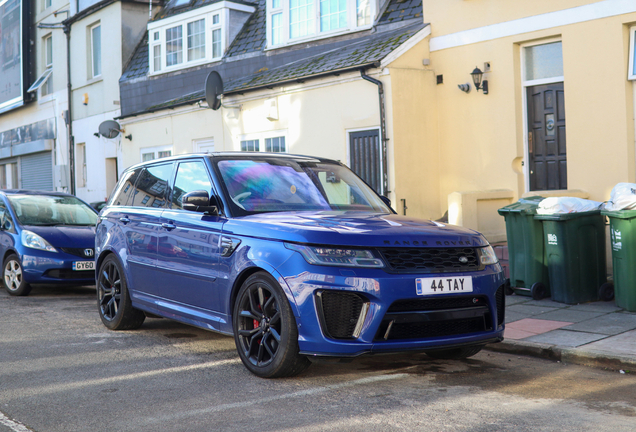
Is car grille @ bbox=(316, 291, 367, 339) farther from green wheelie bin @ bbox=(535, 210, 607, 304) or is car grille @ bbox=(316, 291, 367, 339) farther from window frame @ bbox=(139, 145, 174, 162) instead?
window frame @ bbox=(139, 145, 174, 162)

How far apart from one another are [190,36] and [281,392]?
54.8 ft

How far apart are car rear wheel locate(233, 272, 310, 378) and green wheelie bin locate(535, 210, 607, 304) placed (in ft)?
14.7

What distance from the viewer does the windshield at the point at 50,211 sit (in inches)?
425

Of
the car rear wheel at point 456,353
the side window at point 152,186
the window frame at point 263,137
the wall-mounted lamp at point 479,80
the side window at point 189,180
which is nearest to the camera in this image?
the car rear wheel at point 456,353

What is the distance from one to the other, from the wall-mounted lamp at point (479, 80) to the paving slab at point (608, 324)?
18.1 feet

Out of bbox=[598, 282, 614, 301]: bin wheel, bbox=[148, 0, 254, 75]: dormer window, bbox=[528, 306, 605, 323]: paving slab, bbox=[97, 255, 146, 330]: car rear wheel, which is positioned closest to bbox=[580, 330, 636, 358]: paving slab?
bbox=[528, 306, 605, 323]: paving slab

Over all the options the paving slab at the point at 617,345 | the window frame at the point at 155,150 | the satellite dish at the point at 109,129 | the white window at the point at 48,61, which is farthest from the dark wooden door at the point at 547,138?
the white window at the point at 48,61

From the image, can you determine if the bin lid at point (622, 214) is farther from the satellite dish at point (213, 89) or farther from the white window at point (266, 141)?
the satellite dish at point (213, 89)

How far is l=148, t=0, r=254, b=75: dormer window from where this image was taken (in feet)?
61.4

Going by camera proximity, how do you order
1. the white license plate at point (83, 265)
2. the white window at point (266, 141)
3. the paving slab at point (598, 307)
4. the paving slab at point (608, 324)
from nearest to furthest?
the paving slab at point (608, 324), the paving slab at point (598, 307), the white license plate at point (83, 265), the white window at point (266, 141)

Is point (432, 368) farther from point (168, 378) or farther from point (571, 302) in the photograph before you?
point (571, 302)

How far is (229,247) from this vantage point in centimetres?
538

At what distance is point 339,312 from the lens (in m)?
4.68

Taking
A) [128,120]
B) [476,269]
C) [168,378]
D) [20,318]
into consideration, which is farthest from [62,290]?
[128,120]
